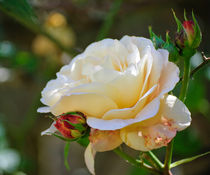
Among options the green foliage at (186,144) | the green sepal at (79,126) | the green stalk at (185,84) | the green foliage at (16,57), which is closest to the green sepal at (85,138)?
the green sepal at (79,126)

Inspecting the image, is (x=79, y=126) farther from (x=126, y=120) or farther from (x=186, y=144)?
(x=186, y=144)

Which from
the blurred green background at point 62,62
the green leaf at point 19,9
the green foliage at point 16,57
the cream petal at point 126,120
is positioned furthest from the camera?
the green foliage at point 16,57

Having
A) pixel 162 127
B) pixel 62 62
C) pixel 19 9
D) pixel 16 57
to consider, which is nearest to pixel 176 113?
pixel 162 127

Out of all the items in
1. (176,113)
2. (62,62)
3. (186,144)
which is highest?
(62,62)

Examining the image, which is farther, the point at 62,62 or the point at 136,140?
the point at 62,62

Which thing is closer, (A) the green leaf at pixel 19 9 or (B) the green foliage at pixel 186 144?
(A) the green leaf at pixel 19 9

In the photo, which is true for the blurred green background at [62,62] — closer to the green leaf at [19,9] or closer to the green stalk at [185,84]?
the green leaf at [19,9]

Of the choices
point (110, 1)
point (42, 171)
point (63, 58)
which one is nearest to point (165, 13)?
point (110, 1)
